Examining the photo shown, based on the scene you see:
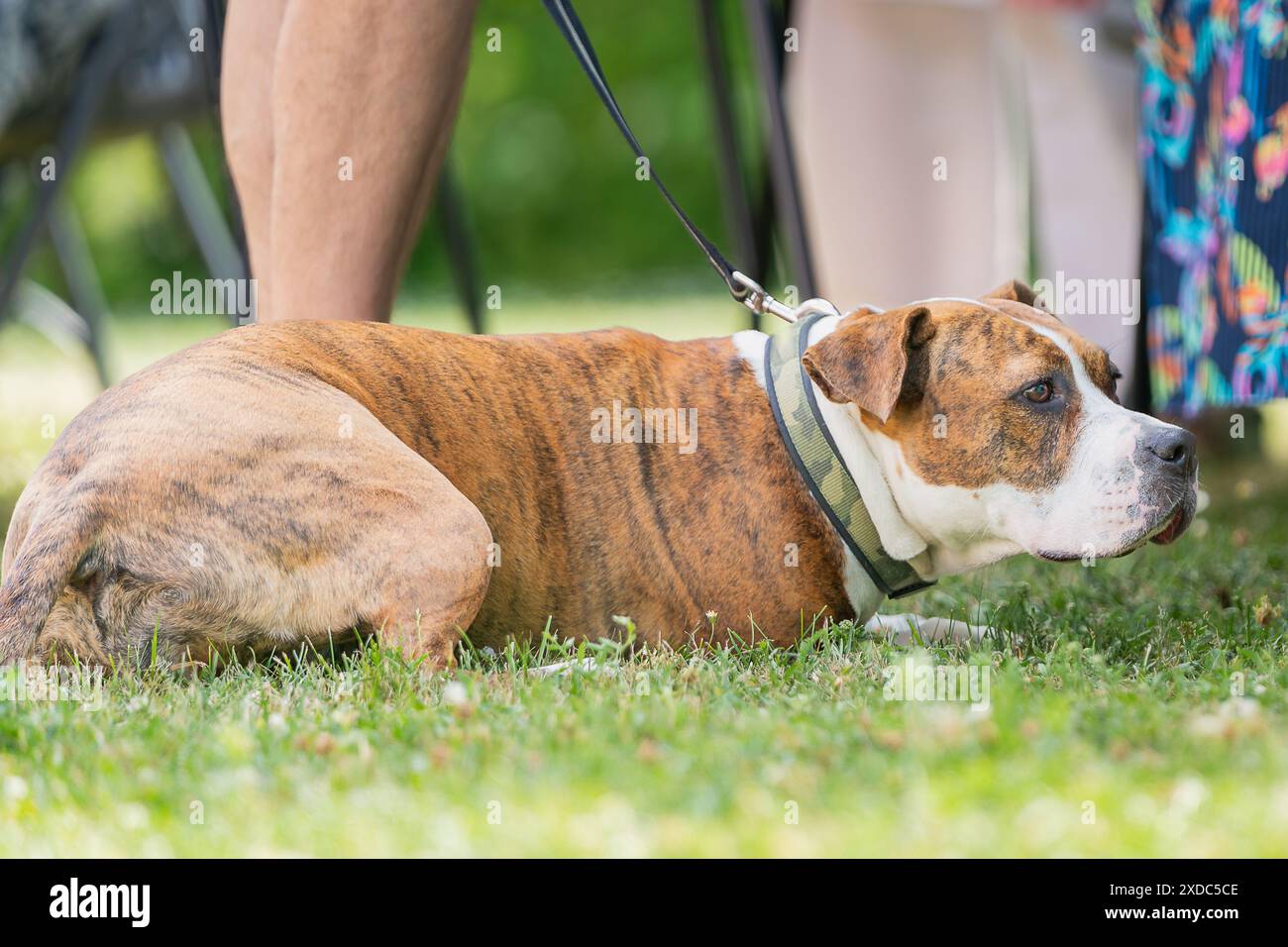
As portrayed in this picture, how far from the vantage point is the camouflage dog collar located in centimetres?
327

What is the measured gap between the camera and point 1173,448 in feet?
9.96

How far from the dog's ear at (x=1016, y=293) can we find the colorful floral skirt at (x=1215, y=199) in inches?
29.1

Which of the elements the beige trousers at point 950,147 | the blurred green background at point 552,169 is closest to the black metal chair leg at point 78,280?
the beige trousers at point 950,147

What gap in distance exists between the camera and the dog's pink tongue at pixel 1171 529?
3.08m

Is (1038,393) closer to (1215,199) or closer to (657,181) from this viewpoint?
(657,181)

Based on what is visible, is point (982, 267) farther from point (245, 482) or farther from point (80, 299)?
point (80, 299)

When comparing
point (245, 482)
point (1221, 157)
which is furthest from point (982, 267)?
point (245, 482)

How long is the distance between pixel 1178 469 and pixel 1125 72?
3.55 m

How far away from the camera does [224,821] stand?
80.7 inches

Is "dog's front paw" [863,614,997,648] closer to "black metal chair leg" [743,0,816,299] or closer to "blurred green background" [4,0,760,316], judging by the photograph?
"black metal chair leg" [743,0,816,299]

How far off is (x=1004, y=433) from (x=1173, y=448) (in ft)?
1.14

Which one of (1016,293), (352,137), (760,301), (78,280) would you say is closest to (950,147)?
(1016,293)

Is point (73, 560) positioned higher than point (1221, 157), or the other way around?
point (1221, 157)
